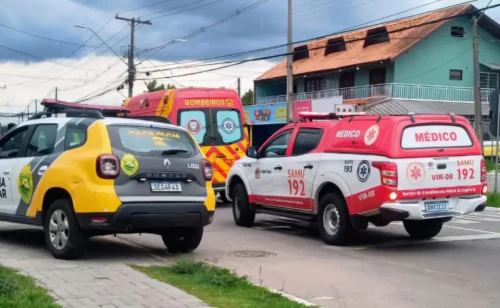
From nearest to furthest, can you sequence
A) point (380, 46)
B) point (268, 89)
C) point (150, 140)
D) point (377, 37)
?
point (150, 140) → point (380, 46) → point (377, 37) → point (268, 89)

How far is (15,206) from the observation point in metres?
9.36

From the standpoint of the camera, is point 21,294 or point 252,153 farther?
point 252,153

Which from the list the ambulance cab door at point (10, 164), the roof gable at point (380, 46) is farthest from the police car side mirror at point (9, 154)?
the roof gable at point (380, 46)

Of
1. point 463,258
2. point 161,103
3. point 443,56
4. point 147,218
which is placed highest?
point 443,56

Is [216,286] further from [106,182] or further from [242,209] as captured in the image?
[242,209]

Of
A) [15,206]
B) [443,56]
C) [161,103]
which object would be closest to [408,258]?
[15,206]

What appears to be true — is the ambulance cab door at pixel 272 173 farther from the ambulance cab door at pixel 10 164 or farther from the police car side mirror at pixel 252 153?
the ambulance cab door at pixel 10 164

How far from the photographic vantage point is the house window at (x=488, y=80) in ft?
138

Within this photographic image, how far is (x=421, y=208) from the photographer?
380 inches

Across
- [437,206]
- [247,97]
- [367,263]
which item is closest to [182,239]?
[367,263]

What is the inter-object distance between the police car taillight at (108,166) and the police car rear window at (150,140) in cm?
24

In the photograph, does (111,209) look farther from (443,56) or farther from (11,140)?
(443,56)

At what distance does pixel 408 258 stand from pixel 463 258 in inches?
30.3

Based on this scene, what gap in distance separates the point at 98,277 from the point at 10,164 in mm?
3143
